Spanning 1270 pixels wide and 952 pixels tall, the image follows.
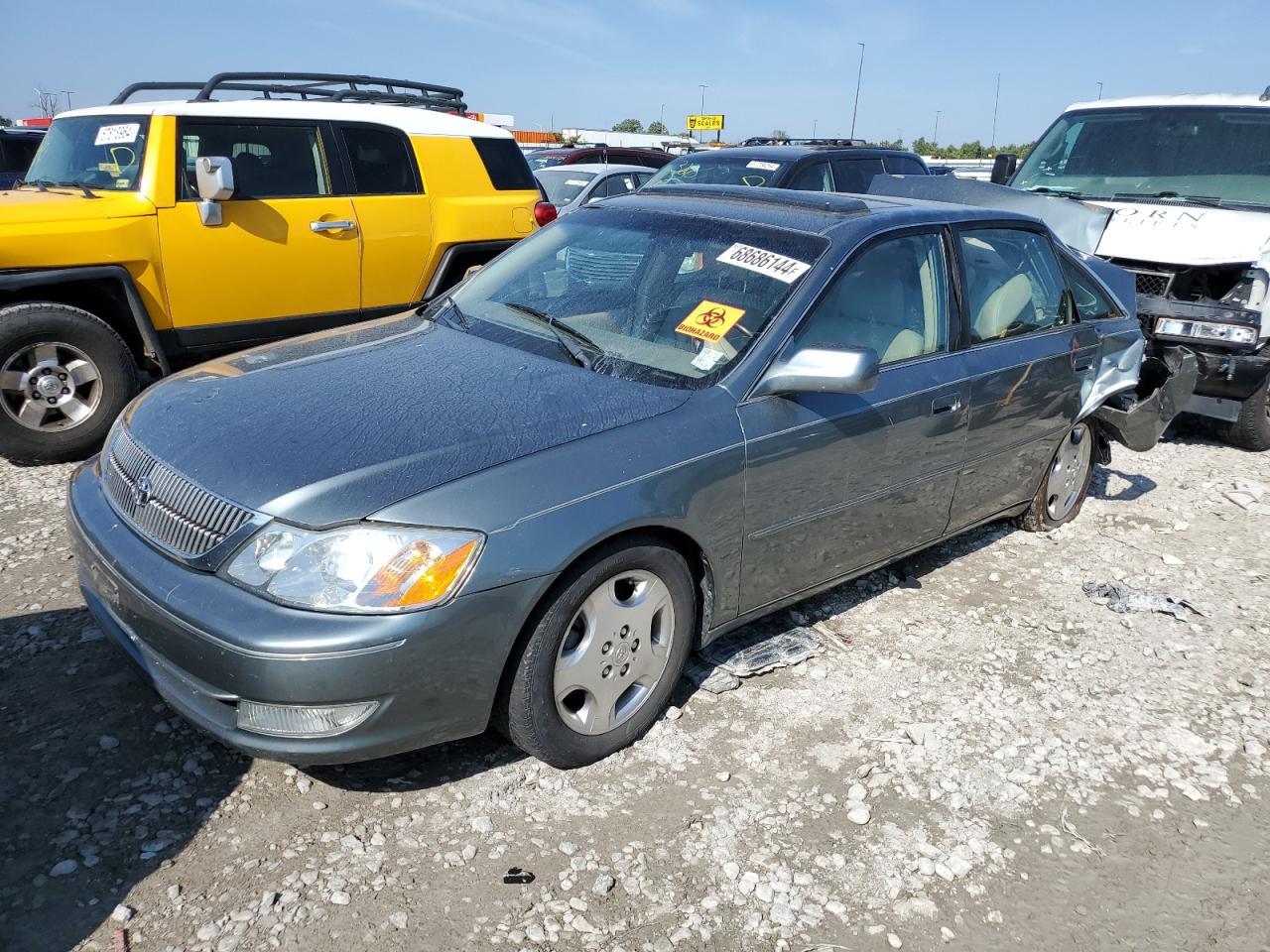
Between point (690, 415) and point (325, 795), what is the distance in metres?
1.57

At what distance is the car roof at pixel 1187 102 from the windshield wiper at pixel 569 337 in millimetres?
5924

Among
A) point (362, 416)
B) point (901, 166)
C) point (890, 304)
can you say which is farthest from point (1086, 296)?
point (901, 166)

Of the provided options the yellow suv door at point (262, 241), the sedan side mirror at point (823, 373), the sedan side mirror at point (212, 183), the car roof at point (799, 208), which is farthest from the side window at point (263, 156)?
the sedan side mirror at point (823, 373)

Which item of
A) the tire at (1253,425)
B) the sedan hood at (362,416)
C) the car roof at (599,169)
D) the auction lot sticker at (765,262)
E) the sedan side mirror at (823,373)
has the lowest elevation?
the tire at (1253,425)

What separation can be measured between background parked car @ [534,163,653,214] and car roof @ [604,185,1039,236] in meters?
6.29

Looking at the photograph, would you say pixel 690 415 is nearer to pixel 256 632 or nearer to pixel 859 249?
pixel 859 249

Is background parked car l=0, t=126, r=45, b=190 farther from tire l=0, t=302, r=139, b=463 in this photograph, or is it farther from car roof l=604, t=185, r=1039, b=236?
car roof l=604, t=185, r=1039, b=236

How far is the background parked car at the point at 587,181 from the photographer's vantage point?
35.0 ft

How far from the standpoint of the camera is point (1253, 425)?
666 centimetres

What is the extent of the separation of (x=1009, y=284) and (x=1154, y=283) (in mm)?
2855

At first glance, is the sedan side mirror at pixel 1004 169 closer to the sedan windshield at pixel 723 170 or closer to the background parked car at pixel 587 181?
the sedan windshield at pixel 723 170

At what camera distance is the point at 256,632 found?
2381 millimetres

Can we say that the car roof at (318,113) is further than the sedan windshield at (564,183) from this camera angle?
No

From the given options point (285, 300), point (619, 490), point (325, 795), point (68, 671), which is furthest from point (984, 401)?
point (285, 300)
